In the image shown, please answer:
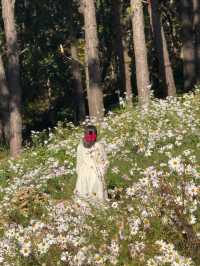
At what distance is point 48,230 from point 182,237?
1273 mm

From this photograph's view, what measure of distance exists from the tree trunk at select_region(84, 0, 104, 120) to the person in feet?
26.1

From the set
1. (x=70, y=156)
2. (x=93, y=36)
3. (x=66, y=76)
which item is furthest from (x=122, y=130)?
(x=66, y=76)

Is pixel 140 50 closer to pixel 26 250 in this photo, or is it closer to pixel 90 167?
pixel 90 167

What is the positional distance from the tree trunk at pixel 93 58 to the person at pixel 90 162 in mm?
7945

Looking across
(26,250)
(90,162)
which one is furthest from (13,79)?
(26,250)

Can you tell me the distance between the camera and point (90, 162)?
10.3 meters

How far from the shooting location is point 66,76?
4203 centimetres

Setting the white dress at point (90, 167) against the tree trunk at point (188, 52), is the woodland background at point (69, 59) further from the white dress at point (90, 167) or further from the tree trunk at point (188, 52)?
the white dress at point (90, 167)

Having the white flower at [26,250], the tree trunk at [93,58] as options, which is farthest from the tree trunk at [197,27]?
the white flower at [26,250]

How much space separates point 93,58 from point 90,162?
905 cm

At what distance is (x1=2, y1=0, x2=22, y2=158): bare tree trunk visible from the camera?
21.3 metres

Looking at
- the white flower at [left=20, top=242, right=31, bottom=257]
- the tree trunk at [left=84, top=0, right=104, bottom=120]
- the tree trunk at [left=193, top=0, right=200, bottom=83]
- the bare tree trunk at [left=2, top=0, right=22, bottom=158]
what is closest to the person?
the white flower at [left=20, top=242, right=31, bottom=257]

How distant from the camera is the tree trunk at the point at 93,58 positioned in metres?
18.7

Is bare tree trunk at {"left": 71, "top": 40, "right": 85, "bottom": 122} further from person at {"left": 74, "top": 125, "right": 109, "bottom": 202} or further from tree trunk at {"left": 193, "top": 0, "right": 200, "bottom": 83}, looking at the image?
person at {"left": 74, "top": 125, "right": 109, "bottom": 202}
